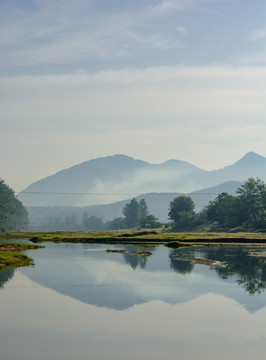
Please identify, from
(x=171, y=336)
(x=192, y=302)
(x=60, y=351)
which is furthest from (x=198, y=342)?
(x=192, y=302)

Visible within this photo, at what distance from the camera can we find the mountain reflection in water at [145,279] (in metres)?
55.2

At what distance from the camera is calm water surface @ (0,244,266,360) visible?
36.1 metres

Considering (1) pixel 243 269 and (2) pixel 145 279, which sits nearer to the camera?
(2) pixel 145 279

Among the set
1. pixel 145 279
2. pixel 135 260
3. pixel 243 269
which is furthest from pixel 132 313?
pixel 135 260

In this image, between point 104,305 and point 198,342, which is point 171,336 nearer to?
point 198,342

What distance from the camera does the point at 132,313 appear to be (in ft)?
156

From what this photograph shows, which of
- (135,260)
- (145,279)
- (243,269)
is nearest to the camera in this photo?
(145,279)

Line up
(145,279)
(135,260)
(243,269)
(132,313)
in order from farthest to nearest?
1. (135,260)
2. (243,269)
3. (145,279)
4. (132,313)

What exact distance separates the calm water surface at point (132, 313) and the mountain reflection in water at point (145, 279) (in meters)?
0.11

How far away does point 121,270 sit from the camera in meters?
79.2

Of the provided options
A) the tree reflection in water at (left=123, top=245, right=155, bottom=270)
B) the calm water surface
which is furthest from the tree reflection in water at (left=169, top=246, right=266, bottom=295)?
the tree reflection in water at (left=123, top=245, right=155, bottom=270)

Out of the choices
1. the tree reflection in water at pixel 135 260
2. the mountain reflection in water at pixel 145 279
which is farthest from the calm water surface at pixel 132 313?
the tree reflection in water at pixel 135 260

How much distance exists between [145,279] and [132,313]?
70.6 feet

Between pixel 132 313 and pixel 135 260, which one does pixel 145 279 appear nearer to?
pixel 132 313
